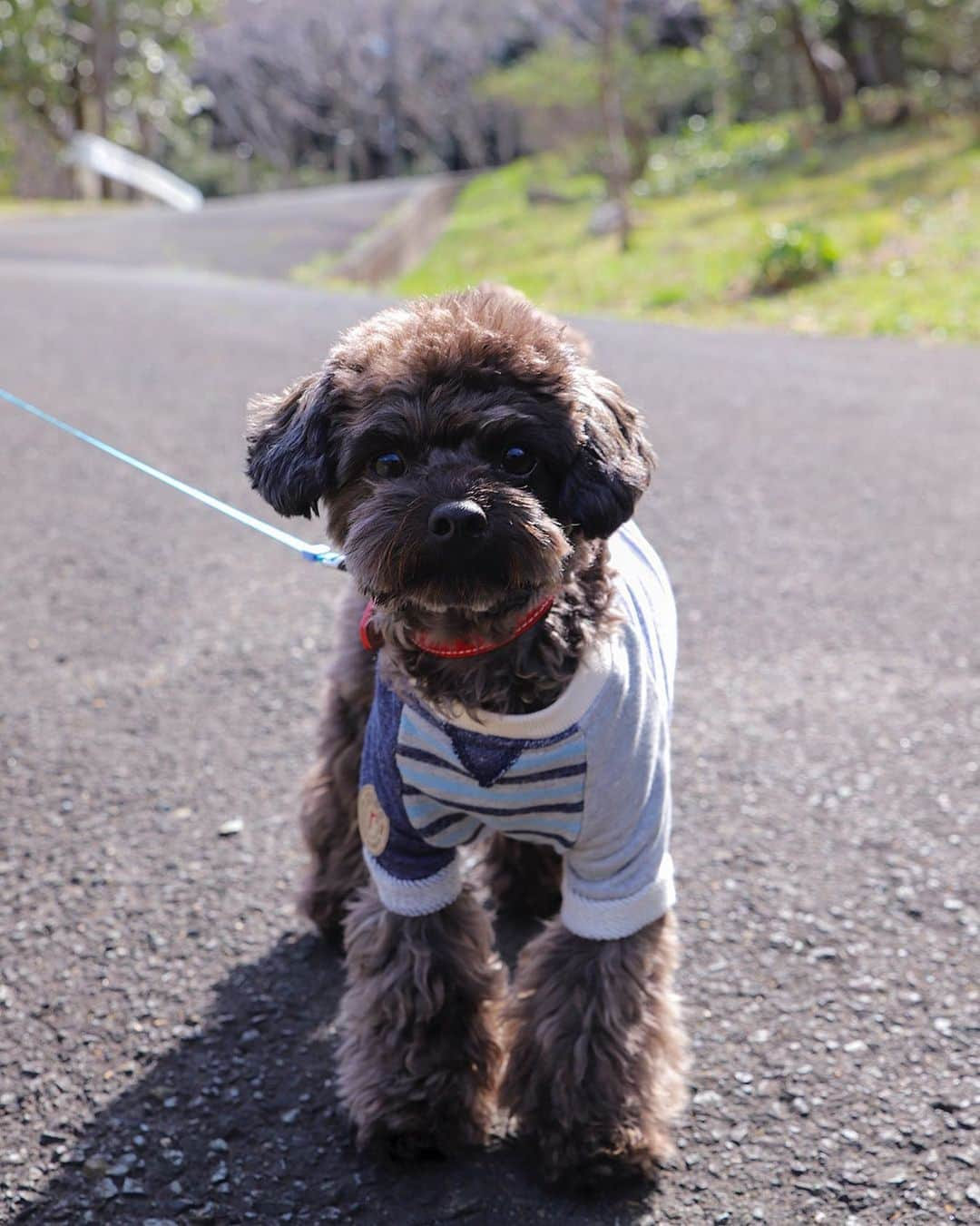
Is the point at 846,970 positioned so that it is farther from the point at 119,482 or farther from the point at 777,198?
the point at 777,198

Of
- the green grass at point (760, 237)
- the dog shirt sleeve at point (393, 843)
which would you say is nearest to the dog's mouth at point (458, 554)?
the dog shirt sleeve at point (393, 843)

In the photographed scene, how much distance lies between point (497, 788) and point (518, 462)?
608 millimetres

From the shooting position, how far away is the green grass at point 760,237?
11.8 meters

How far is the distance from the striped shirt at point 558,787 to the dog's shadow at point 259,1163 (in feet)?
1.56

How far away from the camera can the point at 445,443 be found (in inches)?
93.2

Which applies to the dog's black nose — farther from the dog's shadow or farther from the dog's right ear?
the dog's shadow

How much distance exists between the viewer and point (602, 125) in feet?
81.3

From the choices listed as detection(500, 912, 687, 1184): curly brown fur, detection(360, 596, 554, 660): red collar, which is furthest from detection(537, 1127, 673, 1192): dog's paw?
detection(360, 596, 554, 660): red collar

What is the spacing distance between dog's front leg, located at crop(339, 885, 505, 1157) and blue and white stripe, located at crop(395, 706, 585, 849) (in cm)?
24

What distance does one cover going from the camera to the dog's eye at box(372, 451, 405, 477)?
2404mm

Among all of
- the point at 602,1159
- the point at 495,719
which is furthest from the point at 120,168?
the point at 602,1159

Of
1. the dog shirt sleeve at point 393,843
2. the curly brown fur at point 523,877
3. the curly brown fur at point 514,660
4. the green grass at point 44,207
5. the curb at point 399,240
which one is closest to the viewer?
the curly brown fur at point 514,660

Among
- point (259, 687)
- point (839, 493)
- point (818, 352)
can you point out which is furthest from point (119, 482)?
point (818, 352)

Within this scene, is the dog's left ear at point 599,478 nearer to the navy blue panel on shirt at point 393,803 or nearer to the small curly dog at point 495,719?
the small curly dog at point 495,719
